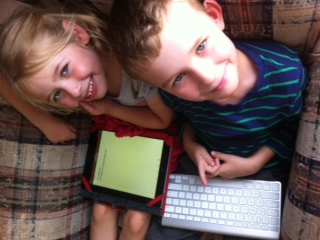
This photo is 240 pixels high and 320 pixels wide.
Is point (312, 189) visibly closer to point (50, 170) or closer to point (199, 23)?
point (199, 23)

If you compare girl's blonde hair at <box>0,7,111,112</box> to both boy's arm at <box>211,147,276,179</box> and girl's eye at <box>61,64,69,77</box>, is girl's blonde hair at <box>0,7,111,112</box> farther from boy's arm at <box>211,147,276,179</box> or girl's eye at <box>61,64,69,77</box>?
boy's arm at <box>211,147,276,179</box>

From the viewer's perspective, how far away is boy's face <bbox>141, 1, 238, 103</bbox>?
35.2 inches

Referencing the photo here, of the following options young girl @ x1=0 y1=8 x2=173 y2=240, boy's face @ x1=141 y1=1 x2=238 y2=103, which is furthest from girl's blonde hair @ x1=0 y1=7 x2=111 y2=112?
boy's face @ x1=141 y1=1 x2=238 y2=103

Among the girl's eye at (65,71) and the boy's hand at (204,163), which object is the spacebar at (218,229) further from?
the girl's eye at (65,71)

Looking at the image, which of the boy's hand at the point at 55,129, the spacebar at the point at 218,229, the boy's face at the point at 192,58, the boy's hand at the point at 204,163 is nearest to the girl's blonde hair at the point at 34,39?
the boy's hand at the point at 55,129

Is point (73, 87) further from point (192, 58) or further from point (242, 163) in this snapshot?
point (242, 163)

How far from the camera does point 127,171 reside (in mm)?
1293

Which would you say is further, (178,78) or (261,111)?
(261,111)

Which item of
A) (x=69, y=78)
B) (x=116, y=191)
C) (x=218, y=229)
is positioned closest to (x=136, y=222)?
(x=116, y=191)

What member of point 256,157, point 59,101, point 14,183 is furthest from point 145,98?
point 14,183

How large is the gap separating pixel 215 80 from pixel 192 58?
0.24 feet

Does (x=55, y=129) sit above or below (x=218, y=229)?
above

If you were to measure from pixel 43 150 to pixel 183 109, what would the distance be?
1.38 ft

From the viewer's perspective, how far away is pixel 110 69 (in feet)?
4.00
